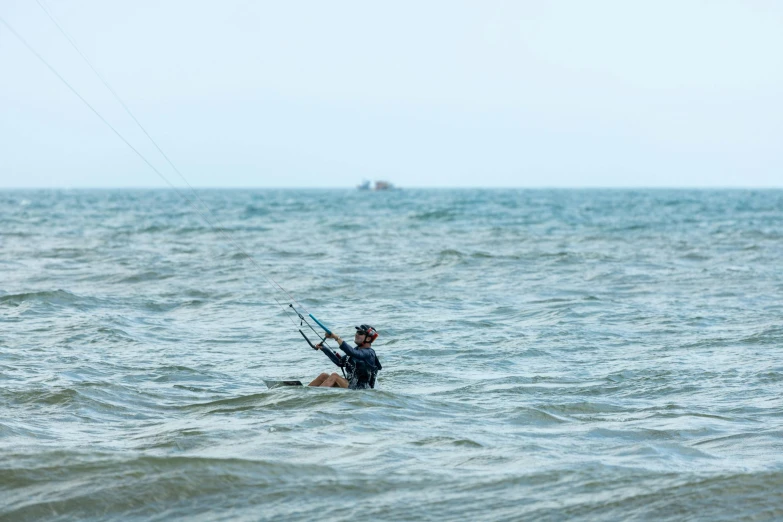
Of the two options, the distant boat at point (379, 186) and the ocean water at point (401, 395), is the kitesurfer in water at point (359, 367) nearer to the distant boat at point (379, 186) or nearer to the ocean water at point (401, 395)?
the ocean water at point (401, 395)

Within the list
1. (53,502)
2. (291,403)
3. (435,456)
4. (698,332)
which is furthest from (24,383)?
(698,332)

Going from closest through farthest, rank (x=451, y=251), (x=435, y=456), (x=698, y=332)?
(x=435, y=456), (x=698, y=332), (x=451, y=251)

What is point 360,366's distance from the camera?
1053cm

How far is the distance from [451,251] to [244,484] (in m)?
21.6

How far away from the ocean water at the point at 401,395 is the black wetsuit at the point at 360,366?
286 mm

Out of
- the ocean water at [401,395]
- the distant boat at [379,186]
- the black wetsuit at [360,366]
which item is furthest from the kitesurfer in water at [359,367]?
the distant boat at [379,186]

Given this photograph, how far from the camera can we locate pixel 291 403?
9922mm

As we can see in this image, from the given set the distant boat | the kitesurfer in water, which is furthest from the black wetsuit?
the distant boat

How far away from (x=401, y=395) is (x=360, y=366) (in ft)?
1.83

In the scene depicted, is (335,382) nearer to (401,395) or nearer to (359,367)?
(359,367)

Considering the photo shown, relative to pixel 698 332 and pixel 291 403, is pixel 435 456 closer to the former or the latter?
pixel 291 403

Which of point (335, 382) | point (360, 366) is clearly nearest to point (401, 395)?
point (360, 366)

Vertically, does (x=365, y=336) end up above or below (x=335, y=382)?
above

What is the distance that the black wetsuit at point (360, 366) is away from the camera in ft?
34.3
